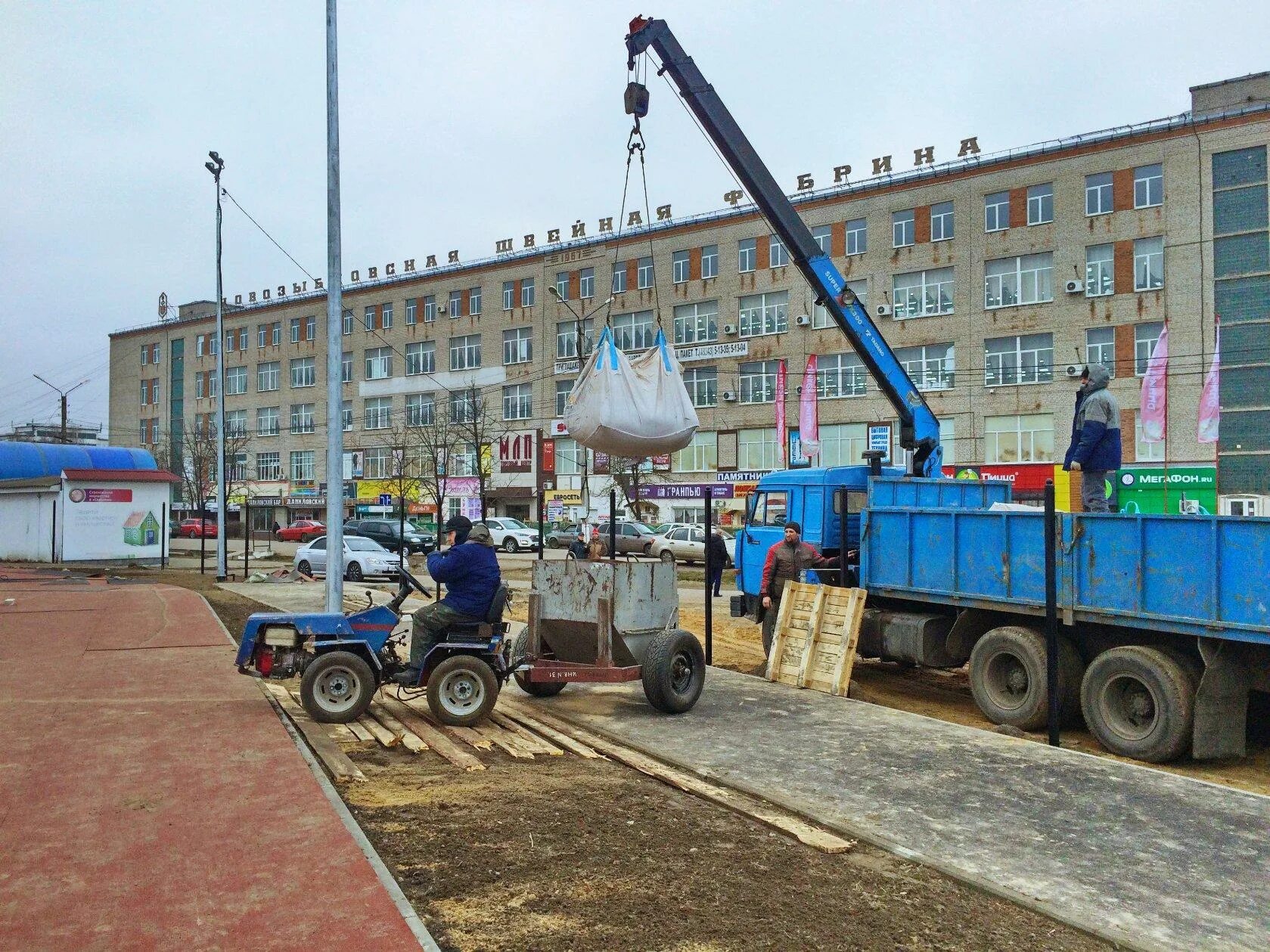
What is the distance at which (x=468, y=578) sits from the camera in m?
9.27

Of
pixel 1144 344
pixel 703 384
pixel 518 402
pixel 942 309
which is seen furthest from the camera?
pixel 518 402

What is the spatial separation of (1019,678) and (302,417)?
7362 cm

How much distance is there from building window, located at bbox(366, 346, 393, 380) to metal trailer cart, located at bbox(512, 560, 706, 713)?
6486cm

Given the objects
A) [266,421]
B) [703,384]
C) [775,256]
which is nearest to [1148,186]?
[775,256]

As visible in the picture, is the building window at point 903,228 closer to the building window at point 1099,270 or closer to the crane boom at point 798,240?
the building window at point 1099,270

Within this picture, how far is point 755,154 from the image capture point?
49.8 feet

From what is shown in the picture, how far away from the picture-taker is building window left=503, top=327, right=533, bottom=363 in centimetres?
6456

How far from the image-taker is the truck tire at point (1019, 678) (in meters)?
9.91

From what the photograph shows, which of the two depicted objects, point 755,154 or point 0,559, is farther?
point 0,559

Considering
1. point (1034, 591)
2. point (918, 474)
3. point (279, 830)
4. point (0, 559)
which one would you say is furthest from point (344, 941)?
point (0, 559)

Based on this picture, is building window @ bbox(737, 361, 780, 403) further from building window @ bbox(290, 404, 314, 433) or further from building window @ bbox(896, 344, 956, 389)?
building window @ bbox(290, 404, 314, 433)

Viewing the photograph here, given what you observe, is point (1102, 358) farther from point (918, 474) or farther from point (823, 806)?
point (823, 806)

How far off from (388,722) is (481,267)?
2347 inches

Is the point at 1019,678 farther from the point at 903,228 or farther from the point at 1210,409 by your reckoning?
the point at 903,228
